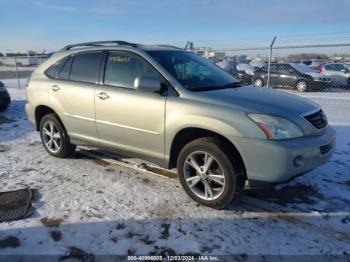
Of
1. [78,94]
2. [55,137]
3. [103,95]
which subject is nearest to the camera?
[103,95]

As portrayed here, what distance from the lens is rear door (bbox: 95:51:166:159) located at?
13.5 ft

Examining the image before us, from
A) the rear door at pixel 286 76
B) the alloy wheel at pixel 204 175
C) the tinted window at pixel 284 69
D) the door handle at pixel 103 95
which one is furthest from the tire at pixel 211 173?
the tinted window at pixel 284 69

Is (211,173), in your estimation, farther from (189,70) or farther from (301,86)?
(301,86)

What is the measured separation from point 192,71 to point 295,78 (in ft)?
42.0

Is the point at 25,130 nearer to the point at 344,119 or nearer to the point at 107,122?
the point at 107,122

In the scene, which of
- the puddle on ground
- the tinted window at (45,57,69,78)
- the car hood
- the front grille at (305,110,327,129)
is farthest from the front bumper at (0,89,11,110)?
the front grille at (305,110,327,129)

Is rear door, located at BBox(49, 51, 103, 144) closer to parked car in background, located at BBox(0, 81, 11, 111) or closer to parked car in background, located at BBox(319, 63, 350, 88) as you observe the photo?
parked car in background, located at BBox(0, 81, 11, 111)

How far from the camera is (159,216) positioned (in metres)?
3.72

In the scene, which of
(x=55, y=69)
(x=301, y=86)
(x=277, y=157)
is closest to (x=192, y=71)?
(x=277, y=157)

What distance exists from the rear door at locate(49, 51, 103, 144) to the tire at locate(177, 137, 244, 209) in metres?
1.58

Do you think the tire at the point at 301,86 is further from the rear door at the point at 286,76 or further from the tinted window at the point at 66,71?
the tinted window at the point at 66,71

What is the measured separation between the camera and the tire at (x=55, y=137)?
213 inches

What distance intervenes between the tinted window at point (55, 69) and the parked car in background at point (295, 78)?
12.9 metres

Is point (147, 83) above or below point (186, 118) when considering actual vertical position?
above
